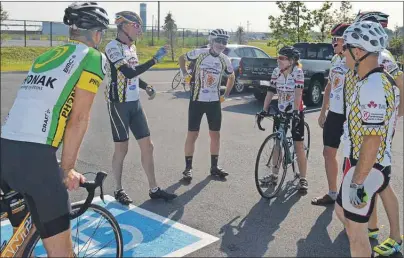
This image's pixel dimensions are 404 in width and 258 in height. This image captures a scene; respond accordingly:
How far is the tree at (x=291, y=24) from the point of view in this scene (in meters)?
22.7

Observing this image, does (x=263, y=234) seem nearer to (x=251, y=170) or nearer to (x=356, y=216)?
(x=356, y=216)

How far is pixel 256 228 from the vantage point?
182 inches

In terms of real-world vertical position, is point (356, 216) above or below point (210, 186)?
above

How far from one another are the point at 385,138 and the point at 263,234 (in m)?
1.78

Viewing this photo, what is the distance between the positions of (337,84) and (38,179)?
11.8 feet

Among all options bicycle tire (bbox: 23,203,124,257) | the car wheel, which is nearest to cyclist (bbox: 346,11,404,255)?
bicycle tire (bbox: 23,203,124,257)

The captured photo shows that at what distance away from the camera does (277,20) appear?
2330 centimetres

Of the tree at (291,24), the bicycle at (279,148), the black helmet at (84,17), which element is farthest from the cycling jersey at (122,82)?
the tree at (291,24)

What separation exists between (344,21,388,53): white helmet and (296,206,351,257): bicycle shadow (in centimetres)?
203

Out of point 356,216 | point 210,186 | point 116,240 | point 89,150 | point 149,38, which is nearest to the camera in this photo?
point 356,216

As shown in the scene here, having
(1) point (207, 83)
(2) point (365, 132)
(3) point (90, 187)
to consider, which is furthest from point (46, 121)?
(1) point (207, 83)

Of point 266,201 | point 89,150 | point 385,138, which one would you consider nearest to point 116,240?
point 385,138

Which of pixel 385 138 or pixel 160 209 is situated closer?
pixel 385 138

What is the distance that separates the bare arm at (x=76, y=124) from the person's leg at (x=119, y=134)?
2484 mm
